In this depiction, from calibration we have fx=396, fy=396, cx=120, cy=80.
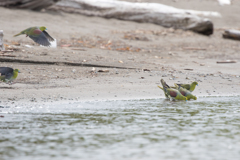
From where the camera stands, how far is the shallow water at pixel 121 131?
4.01m

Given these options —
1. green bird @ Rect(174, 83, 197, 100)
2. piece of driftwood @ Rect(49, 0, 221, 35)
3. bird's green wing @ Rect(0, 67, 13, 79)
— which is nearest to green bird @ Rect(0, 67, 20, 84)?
bird's green wing @ Rect(0, 67, 13, 79)

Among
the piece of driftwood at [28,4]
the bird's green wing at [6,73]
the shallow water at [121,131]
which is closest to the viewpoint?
the shallow water at [121,131]

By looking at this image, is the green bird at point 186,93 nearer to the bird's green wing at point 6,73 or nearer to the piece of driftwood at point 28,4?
the bird's green wing at point 6,73

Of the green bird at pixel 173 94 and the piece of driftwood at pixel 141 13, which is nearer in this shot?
the green bird at pixel 173 94

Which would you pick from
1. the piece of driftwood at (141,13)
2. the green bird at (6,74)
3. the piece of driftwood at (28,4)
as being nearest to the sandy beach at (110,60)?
the green bird at (6,74)

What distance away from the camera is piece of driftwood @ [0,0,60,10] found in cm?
1426

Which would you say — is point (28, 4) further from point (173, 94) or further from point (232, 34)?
point (173, 94)

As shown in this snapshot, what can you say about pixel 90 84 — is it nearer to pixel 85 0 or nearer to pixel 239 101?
pixel 239 101

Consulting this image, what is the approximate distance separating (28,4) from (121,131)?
35.5ft

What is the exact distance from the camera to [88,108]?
620 centimetres

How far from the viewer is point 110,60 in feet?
32.3

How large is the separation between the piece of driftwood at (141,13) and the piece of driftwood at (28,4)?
0.78 metres

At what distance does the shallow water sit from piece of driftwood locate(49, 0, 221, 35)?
936cm

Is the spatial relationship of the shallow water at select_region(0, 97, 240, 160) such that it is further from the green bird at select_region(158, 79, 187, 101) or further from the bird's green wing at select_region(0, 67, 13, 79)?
the bird's green wing at select_region(0, 67, 13, 79)
